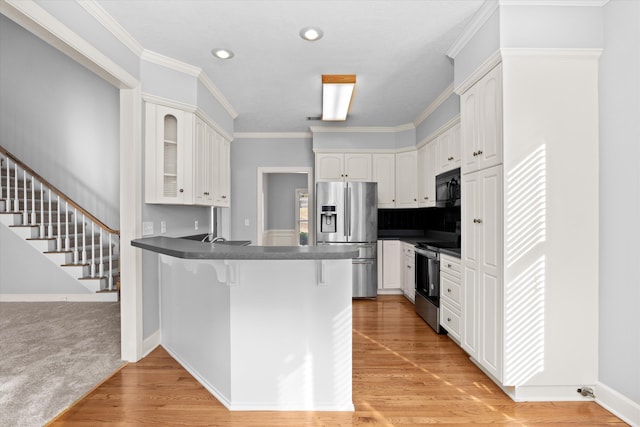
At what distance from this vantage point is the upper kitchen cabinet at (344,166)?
17.6 feet

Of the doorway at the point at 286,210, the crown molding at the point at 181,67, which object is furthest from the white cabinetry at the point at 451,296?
the doorway at the point at 286,210

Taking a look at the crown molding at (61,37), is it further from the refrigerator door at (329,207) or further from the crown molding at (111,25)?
the refrigerator door at (329,207)

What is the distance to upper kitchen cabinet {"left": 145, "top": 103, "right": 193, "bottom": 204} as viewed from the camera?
2.96m

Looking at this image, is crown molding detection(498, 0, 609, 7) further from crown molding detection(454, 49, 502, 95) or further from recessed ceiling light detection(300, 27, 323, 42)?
recessed ceiling light detection(300, 27, 323, 42)

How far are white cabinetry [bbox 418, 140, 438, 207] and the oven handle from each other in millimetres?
931

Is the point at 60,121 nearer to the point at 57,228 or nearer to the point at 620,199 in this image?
the point at 57,228

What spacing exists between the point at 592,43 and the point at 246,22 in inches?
96.8

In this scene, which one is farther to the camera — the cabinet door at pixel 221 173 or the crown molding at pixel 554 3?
the cabinet door at pixel 221 173

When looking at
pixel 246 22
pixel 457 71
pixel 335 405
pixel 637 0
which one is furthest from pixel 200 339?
pixel 637 0

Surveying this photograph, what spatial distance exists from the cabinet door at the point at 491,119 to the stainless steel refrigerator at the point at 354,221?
2.46 metres

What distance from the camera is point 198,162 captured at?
11.2 ft

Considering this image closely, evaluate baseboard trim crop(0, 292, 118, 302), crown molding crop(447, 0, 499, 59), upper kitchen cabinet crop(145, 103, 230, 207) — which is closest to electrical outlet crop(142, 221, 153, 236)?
upper kitchen cabinet crop(145, 103, 230, 207)

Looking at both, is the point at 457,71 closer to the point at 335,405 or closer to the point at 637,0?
the point at 637,0

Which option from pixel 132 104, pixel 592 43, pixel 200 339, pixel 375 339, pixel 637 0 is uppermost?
pixel 637 0
